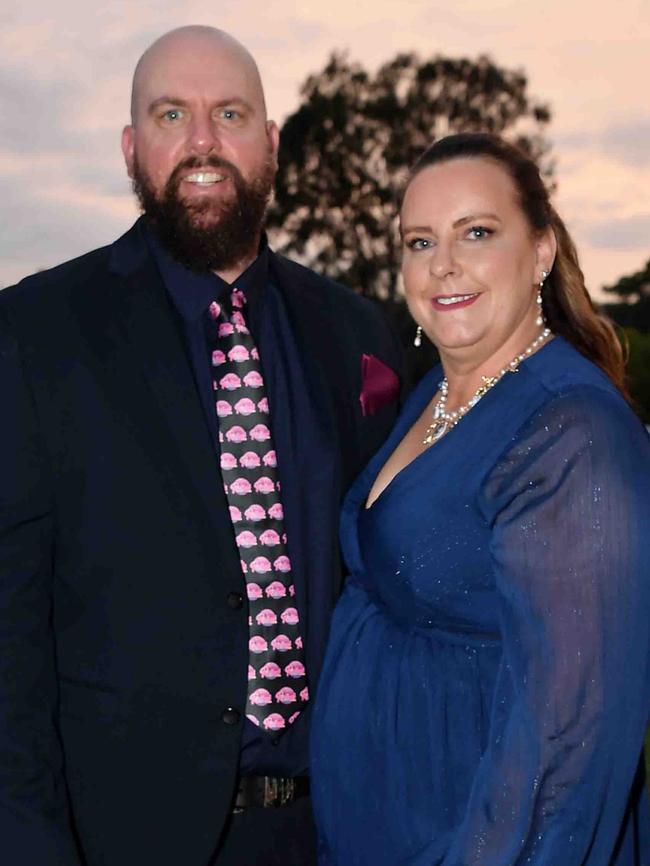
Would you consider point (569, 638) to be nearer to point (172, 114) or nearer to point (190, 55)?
point (172, 114)

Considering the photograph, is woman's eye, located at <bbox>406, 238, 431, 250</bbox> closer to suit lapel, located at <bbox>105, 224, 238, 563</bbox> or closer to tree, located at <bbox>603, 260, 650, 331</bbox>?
suit lapel, located at <bbox>105, 224, 238, 563</bbox>

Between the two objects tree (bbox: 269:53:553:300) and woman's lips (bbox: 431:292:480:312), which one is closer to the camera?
woman's lips (bbox: 431:292:480:312)

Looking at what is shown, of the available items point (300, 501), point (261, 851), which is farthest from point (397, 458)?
point (261, 851)

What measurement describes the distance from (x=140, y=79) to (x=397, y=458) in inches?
49.5

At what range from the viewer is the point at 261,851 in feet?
11.0

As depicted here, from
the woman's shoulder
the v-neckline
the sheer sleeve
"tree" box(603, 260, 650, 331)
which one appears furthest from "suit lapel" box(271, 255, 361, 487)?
"tree" box(603, 260, 650, 331)

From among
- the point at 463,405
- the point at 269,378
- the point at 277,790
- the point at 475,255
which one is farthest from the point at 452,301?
the point at 277,790

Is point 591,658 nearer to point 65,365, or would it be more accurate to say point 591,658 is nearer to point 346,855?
point 346,855

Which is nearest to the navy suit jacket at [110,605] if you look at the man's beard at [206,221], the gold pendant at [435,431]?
the man's beard at [206,221]

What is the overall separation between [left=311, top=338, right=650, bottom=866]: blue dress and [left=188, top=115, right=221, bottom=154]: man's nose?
106 cm

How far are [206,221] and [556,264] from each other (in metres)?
0.93

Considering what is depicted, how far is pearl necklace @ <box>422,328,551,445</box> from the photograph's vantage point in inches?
120

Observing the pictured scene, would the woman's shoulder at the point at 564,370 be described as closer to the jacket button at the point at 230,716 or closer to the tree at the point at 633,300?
the jacket button at the point at 230,716

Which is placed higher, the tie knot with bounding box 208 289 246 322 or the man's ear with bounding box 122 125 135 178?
the man's ear with bounding box 122 125 135 178
